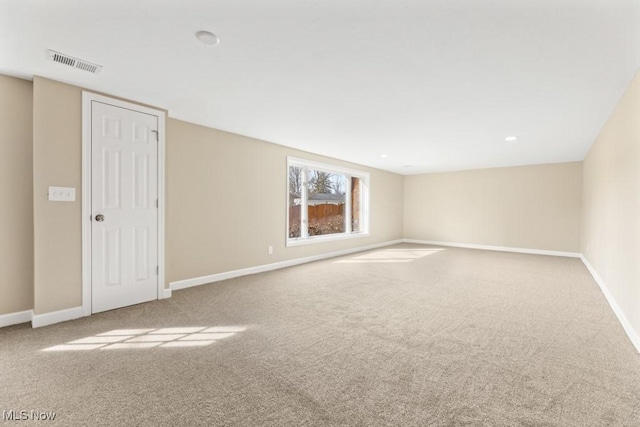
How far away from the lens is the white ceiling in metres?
1.71

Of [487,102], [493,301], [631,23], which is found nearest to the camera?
[631,23]

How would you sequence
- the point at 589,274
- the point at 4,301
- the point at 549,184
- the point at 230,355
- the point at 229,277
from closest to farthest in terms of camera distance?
the point at 230,355
the point at 4,301
the point at 229,277
the point at 589,274
the point at 549,184

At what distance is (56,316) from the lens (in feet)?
8.93

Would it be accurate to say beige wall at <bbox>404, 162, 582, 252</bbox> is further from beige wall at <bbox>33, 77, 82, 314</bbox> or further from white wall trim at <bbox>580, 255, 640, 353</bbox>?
beige wall at <bbox>33, 77, 82, 314</bbox>

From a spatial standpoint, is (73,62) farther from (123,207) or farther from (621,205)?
(621,205)

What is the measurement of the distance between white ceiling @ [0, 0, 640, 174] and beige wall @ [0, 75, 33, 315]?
35cm

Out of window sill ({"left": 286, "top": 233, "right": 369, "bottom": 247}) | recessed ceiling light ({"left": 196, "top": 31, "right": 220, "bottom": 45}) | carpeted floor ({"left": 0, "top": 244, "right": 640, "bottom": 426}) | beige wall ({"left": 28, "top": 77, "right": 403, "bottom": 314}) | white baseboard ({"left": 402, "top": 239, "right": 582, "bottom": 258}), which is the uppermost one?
recessed ceiling light ({"left": 196, "top": 31, "right": 220, "bottom": 45})

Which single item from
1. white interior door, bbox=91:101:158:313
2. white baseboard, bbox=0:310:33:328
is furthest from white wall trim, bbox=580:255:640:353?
white baseboard, bbox=0:310:33:328

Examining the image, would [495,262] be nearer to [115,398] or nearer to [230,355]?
[230,355]

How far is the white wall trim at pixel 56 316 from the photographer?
2.62m

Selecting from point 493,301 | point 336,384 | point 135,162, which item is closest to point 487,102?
point 493,301

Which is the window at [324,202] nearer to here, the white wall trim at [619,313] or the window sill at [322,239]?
the window sill at [322,239]

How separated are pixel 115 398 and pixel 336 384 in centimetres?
127

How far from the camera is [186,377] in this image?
73.5 inches
